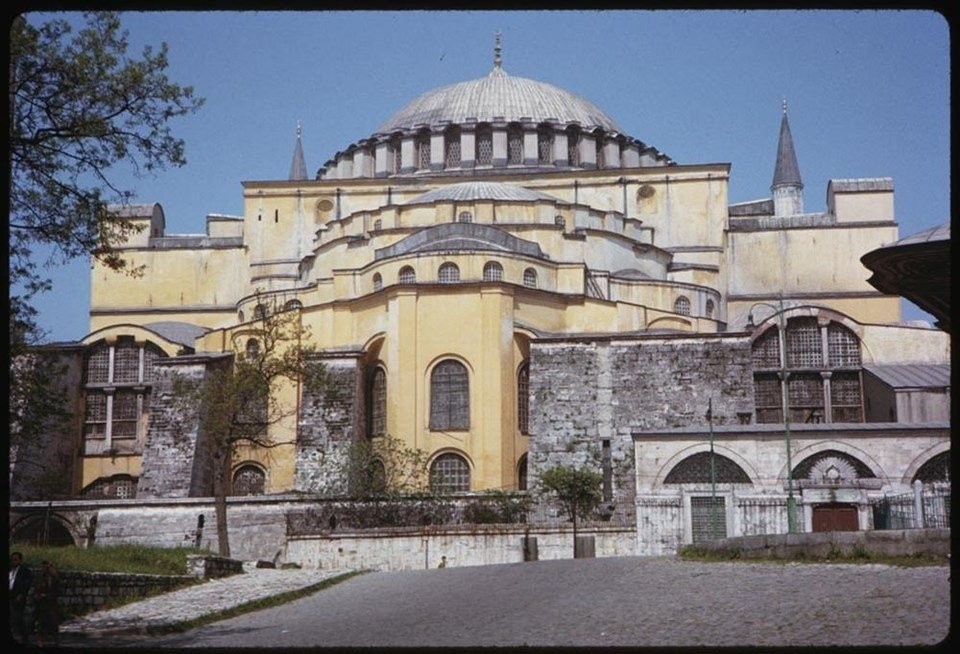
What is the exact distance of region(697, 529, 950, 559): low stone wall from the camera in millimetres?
19594

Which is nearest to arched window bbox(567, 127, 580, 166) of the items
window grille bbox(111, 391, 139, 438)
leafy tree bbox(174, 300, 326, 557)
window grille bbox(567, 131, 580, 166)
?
window grille bbox(567, 131, 580, 166)

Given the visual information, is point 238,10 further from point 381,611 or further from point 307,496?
point 307,496

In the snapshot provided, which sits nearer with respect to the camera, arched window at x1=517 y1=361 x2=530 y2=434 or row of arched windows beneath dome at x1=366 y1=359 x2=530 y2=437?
row of arched windows beneath dome at x1=366 y1=359 x2=530 y2=437

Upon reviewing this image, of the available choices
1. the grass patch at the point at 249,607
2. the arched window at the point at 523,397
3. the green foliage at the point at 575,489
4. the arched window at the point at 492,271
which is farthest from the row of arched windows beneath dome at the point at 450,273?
the grass patch at the point at 249,607

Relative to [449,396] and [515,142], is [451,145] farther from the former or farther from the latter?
[449,396]

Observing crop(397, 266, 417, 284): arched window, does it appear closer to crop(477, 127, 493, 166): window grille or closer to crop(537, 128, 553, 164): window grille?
crop(477, 127, 493, 166): window grille

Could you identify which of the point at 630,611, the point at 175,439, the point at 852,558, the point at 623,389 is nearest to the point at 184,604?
the point at 630,611

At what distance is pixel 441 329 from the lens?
41.0m

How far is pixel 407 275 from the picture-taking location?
142ft

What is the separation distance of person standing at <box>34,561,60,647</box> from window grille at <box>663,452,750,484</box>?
2172 centimetres

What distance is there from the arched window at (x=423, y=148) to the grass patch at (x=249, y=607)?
31.6 m

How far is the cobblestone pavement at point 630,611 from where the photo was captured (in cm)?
1454

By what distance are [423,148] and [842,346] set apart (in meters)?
20.0

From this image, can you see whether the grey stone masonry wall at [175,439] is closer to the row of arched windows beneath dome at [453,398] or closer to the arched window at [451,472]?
the row of arched windows beneath dome at [453,398]
